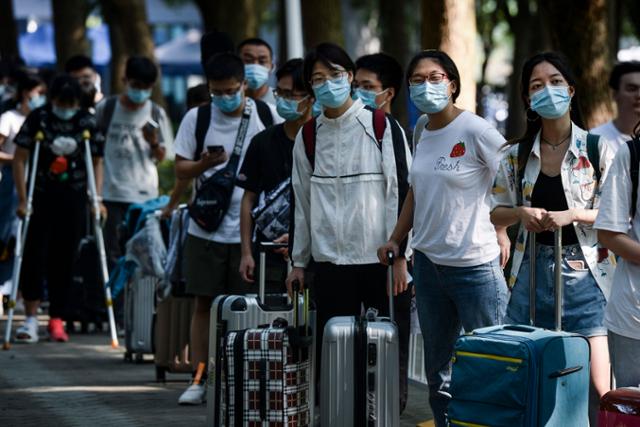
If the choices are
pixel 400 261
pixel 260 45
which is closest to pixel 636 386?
pixel 400 261

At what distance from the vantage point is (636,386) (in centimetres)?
610

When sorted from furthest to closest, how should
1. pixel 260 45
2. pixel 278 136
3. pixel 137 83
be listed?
pixel 137 83 < pixel 260 45 < pixel 278 136

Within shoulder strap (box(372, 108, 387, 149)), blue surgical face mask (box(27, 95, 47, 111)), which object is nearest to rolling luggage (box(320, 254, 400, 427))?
shoulder strap (box(372, 108, 387, 149))

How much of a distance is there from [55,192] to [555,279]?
25.5ft

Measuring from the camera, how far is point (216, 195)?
9.75m

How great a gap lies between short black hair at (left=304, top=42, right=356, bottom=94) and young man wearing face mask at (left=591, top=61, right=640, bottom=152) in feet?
7.72

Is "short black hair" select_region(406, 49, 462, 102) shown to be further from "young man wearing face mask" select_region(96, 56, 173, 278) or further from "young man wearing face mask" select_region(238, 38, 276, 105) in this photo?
"young man wearing face mask" select_region(96, 56, 173, 278)

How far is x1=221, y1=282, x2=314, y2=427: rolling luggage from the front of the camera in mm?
7473

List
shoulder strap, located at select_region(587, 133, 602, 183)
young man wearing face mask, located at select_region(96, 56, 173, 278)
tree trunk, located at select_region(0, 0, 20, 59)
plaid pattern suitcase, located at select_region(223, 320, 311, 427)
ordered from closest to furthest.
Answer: shoulder strap, located at select_region(587, 133, 602, 183)
plaid pattern suitcase, located at select_region(223, 320, 311, 427)
young man wearing face mask, located at select_region(96, 56, 173, 278)
tree trunk, located at select_region(0, 0, 20, 59)

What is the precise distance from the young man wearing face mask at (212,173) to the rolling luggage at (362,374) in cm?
251

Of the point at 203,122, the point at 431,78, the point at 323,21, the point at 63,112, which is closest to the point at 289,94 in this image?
the point at 203,122

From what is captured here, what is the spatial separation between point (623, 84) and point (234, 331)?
349cm

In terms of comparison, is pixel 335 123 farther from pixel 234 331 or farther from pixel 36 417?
pixel 36 417

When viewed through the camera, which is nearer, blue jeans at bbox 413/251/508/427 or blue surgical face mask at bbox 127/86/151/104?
blue jeans at bbox 413/251/508/427
